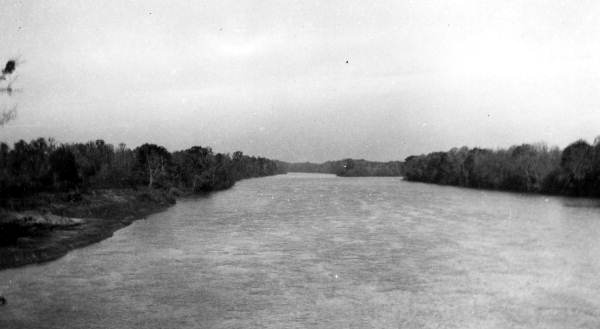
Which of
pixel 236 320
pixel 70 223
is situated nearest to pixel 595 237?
pixel 236 320

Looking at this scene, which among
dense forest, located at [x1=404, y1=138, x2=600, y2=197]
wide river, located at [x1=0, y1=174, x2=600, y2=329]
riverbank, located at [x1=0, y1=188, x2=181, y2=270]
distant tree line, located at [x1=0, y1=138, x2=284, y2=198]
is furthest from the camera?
dense forest, located at [x1=404, y1=138, x2=600, y2=197]

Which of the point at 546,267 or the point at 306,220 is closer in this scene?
the point at 546,267

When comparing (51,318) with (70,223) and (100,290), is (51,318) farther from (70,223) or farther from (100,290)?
(70,223)

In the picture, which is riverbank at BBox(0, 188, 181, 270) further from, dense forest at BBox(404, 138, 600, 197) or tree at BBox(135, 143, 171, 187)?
dense forest at BBox(404, 138, 600, 197)

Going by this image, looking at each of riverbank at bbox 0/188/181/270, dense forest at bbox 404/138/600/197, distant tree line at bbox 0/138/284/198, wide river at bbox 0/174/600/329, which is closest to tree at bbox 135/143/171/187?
distant tree line at bbox 0/138/284/198

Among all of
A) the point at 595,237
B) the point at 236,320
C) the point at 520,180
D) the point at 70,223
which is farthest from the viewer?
the point at 520,180
